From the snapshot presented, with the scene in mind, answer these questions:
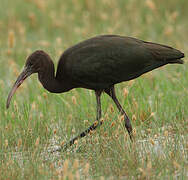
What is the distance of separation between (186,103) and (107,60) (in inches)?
45.2

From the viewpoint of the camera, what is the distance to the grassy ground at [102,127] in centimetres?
475

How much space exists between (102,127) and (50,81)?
0.77 meters

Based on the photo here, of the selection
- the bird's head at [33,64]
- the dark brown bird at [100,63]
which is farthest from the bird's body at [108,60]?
the bird's head at [33,64]

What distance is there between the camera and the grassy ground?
475 cm

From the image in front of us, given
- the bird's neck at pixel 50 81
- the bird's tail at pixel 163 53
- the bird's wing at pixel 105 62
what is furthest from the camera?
the bird's neck at pixel 50 81

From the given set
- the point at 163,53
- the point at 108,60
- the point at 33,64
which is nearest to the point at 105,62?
the point at 108,60

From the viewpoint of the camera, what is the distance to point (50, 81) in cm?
588

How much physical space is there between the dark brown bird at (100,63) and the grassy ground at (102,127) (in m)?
0.22

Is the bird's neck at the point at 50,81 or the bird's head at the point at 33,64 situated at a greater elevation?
the bird's head at the point at 33,64

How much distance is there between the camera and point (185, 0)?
11.1 metres

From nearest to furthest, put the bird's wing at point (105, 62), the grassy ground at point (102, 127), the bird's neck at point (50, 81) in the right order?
the grassy ground at point (102, 127) < the bird's wing at point (105, 62) < the bird's neck at point (50, 81)

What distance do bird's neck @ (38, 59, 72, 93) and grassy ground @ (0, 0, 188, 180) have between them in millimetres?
195

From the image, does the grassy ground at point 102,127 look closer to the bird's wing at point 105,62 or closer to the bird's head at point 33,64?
the bird's wing at point 105,62

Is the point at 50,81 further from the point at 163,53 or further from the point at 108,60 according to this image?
the point at 163,53
